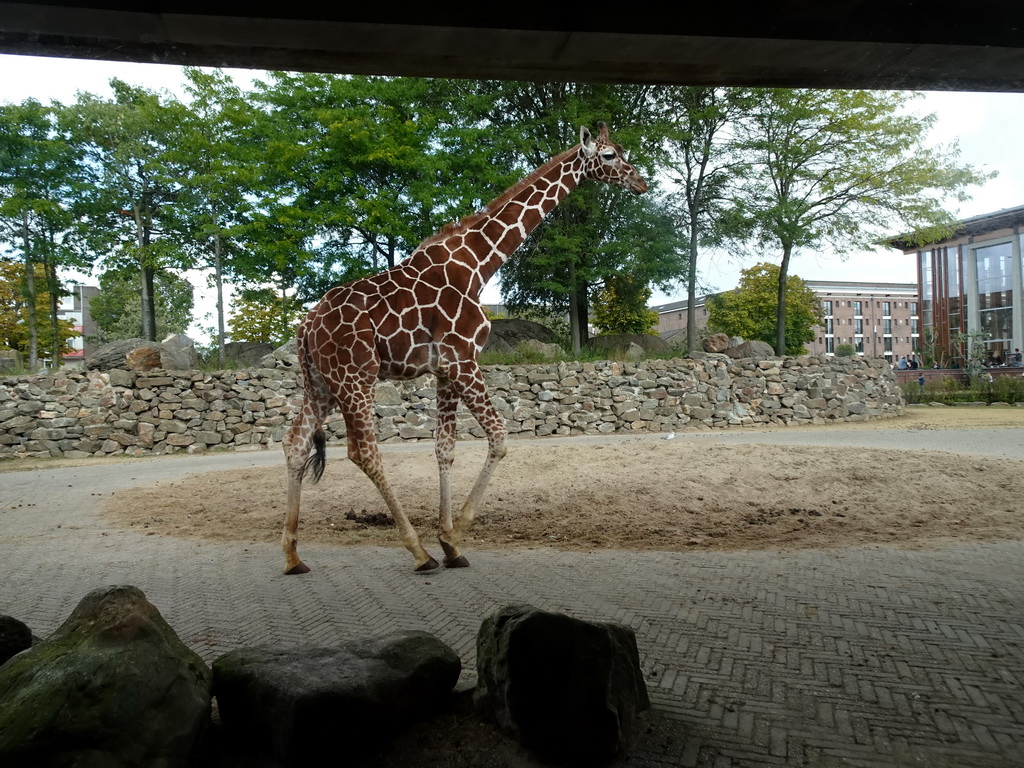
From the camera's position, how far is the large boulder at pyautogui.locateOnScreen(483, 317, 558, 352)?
18.8 meters

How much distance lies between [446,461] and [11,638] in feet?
9.62

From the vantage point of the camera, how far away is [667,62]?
4441mm

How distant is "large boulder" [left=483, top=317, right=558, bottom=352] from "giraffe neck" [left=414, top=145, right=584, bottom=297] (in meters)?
12.8

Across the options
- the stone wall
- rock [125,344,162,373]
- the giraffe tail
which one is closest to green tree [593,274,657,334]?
the stone wall

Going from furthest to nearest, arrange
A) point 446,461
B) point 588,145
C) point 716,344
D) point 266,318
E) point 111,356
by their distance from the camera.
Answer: point 266,318, point 716,344, point 111,356, point 588,145, point 446,461

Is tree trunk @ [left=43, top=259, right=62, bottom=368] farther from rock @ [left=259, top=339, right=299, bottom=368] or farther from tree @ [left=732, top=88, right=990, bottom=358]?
tree @ [left=732, top=88, right=990, bottom=358]

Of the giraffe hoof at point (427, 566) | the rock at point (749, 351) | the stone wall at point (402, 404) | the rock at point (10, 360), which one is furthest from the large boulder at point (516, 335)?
the giraffe hoof at point (427, 566)

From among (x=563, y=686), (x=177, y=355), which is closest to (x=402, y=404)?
(x=177, y=355)

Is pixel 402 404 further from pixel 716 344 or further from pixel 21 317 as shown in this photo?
pixel 716 344

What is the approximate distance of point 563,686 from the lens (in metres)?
2.57

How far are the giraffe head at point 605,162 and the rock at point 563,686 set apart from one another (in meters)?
4.16

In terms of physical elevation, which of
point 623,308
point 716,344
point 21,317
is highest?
point 21,317

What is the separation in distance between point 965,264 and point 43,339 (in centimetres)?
2550

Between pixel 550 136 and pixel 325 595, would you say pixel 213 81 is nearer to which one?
pixel 550 136
